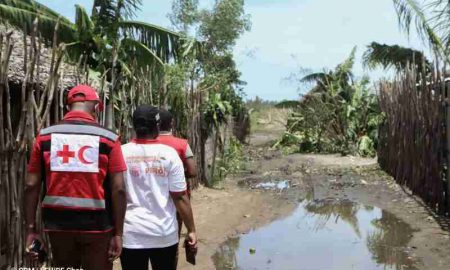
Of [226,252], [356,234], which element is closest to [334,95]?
[356,234]

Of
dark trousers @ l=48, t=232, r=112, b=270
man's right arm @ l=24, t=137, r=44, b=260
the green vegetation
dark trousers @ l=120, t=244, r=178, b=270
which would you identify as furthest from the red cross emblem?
the green vegetation

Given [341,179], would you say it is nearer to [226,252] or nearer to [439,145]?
[439,145]

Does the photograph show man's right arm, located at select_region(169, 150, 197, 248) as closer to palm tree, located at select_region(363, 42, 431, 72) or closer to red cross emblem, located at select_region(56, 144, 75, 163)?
red cross emblem, located at select_region(56, 144, 75, 163)

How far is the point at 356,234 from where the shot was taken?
8.47 meters

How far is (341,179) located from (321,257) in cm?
738

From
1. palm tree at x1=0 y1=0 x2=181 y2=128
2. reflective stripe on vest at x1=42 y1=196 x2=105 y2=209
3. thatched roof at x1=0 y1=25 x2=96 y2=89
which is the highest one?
palm tree at x1=0 y1=0 x2=181 y2=128

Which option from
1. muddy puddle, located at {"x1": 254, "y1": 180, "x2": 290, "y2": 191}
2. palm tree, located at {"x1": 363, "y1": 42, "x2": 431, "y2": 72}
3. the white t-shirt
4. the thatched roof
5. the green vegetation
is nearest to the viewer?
the white t-shirt

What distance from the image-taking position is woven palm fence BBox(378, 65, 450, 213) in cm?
873

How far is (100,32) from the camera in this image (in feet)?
34.6

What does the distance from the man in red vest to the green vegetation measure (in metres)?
17.5

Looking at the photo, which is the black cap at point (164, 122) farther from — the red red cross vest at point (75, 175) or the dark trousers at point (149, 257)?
the red red cross vest at point (75, 175)

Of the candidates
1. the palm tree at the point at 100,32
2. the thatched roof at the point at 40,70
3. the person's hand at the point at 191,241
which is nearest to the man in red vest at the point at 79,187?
the person's hand at the point at 191,241

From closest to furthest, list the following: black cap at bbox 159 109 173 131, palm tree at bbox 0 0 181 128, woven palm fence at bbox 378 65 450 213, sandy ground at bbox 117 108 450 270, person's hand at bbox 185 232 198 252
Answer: person's hand at bbox 185 232 198 252, black cap at bbox 159 109 173 131, sandy ground at bbox 117 108 450 270, woven palm fence at bbox 378 65 450 213, palm tree at bbox 0 0 181 128

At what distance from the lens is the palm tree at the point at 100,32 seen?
10062 millimetres
